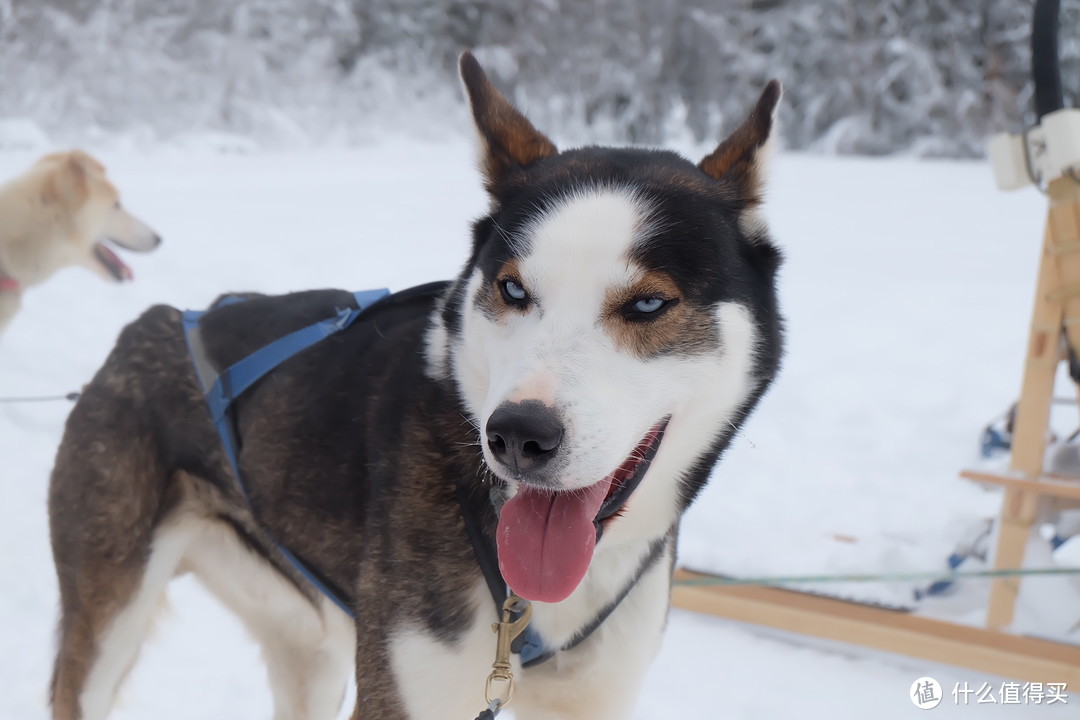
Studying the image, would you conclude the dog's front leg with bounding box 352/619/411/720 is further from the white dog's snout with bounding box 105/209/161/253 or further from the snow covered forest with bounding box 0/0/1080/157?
the snow covered forest with bounding box 0/0/1080/157

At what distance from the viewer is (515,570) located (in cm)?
135

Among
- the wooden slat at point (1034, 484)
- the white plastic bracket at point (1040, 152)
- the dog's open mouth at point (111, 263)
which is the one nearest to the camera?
the white plastic bracket at point (1040, 152)

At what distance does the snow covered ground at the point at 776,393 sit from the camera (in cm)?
263

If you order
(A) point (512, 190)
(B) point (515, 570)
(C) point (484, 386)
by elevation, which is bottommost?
(B) point (515, 570)

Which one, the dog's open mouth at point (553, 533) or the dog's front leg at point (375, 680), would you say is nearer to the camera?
the dog's open mouth at point (553, 533)

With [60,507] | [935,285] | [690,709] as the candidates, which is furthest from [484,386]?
[935,285]

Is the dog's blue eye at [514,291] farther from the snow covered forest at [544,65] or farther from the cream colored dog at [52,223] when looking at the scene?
the snow covered forest at [544,65]

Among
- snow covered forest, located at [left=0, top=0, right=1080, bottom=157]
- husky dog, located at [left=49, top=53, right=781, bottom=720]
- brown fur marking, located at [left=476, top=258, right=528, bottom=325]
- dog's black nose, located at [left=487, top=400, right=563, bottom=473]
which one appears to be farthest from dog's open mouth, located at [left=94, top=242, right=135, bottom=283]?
snow covered forest, located at [left=0, top=0, right=1080, bottom=157]

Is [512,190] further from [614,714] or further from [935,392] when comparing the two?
[935,392]

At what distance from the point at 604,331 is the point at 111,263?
468 cm

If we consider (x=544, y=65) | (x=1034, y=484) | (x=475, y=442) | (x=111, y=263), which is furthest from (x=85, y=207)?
(x=544, y=65)

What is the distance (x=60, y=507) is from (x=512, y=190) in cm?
113

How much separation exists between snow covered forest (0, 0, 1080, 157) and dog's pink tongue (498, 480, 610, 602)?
13288 millimetres

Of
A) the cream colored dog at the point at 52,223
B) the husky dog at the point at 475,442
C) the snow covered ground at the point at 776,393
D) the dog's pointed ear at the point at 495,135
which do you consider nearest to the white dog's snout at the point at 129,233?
the cream colored dog at the point at 52,223
